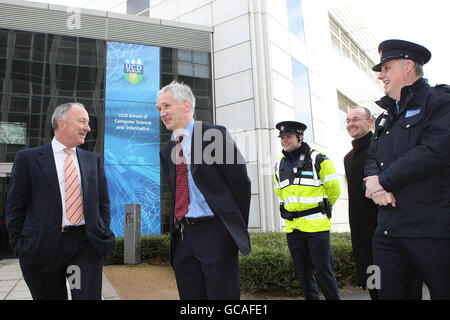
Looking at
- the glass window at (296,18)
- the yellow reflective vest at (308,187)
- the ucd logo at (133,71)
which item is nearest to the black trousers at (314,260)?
the yellow reflective vest at (308,187)

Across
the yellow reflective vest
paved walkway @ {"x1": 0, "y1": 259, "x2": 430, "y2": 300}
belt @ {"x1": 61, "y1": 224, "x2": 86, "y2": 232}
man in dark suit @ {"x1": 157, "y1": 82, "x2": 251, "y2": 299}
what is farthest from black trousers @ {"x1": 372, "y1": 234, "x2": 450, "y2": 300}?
paved walkway @ {"x1": 0, "y1": 259, "x2": 430, "y2": 300}

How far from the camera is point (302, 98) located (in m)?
14.1

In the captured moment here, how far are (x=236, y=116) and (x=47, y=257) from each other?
35.5 feet

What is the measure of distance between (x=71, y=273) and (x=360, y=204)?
2.78m

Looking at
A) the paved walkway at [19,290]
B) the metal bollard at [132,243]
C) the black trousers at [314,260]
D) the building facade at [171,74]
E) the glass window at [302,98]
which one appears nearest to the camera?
the black trousers at [314,260]

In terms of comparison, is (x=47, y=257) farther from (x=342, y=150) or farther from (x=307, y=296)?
(x=342, y=150)

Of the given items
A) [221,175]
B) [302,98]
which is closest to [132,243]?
[221,175]

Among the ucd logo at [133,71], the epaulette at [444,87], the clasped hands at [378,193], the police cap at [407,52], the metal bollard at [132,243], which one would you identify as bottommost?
the metal bollard at [132,243]

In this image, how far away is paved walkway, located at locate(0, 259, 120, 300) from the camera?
5.40m

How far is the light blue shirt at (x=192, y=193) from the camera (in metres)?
2.46

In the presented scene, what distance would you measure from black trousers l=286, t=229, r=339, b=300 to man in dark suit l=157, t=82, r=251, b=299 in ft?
4.75

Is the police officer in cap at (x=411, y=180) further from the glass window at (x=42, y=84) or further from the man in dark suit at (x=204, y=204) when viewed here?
the glass window at (x=42, y=84)
